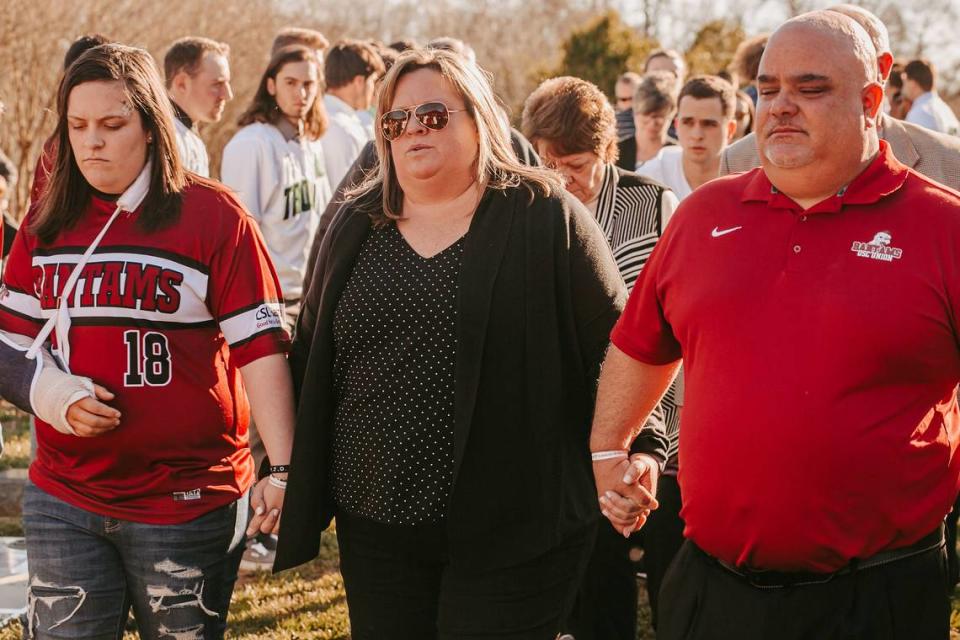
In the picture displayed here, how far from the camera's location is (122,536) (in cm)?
340

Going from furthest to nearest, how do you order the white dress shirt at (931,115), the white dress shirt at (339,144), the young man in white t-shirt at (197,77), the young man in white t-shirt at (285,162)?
1. the white dress shirt at (931,115)
2. the white dress shirt at (339,144)
3. the young man in white t-shirt at (285,162)
4. the young man in white t-shirt at (197,77)

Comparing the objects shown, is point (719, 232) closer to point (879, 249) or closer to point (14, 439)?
point (879, 249)

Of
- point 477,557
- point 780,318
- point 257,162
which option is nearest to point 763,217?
point 780,318

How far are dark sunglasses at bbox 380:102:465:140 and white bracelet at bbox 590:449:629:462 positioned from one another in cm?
101

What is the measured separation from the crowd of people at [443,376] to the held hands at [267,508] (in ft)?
0.03

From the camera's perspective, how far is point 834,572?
2.79m

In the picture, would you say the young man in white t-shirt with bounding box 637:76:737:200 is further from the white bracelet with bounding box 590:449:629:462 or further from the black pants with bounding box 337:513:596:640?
the black pants with bounding box 337:513:596:640

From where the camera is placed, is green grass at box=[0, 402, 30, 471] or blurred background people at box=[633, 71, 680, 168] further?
green grass at box=[0, 402, 30, 471]

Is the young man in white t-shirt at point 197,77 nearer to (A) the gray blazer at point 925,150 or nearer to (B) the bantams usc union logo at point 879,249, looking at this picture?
(A) the gray blazer at point 925,150

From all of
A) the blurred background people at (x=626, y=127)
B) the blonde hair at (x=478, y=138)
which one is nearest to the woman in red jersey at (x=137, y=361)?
the blonde hair at (x=478, y=138)

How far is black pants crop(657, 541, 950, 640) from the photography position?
2.78m

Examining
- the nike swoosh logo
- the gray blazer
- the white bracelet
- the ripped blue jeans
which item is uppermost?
the gray blazer

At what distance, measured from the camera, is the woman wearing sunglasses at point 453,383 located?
3.21m

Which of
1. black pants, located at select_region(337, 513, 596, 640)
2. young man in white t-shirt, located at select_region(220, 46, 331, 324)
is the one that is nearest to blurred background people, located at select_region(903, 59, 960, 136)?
young man in white t-shirt, located at select_region(220, 46, 331, 324)
